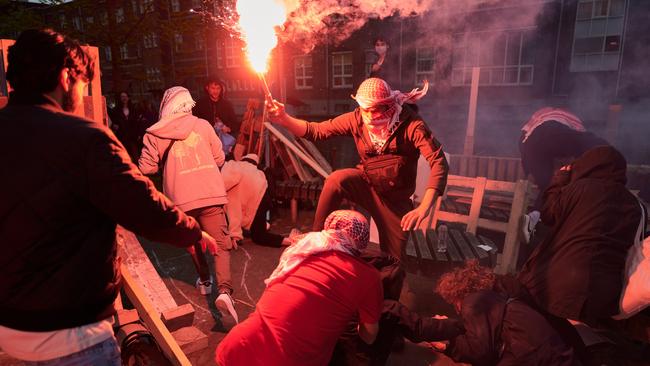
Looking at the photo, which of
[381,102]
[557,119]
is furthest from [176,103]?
[557,119]

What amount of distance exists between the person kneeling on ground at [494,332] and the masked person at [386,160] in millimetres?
851

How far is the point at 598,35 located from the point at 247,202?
20.1 metres

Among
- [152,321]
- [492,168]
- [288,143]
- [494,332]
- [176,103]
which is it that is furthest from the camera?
[492,168]

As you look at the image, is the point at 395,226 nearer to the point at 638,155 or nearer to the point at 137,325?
the point at 137,325

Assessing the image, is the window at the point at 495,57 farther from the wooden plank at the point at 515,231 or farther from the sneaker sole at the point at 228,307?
the sneaker sole at the point at 228,307

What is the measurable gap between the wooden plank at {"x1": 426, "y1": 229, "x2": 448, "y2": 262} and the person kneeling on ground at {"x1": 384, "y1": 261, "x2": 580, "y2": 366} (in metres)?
1.65

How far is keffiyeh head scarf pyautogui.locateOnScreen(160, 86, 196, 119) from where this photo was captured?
4.13m

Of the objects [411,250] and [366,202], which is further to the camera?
[411,250]

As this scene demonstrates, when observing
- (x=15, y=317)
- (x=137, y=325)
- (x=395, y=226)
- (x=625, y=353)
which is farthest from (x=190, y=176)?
(x=625, y=353)

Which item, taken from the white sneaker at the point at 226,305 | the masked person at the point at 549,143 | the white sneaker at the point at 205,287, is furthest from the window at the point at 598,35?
the white sneaker at the point at 226,305

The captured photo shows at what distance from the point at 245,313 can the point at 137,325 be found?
4.64 feet

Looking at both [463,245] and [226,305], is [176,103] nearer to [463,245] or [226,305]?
[226,305]

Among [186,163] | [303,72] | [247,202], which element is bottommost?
[247,202]

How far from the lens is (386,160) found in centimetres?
401
